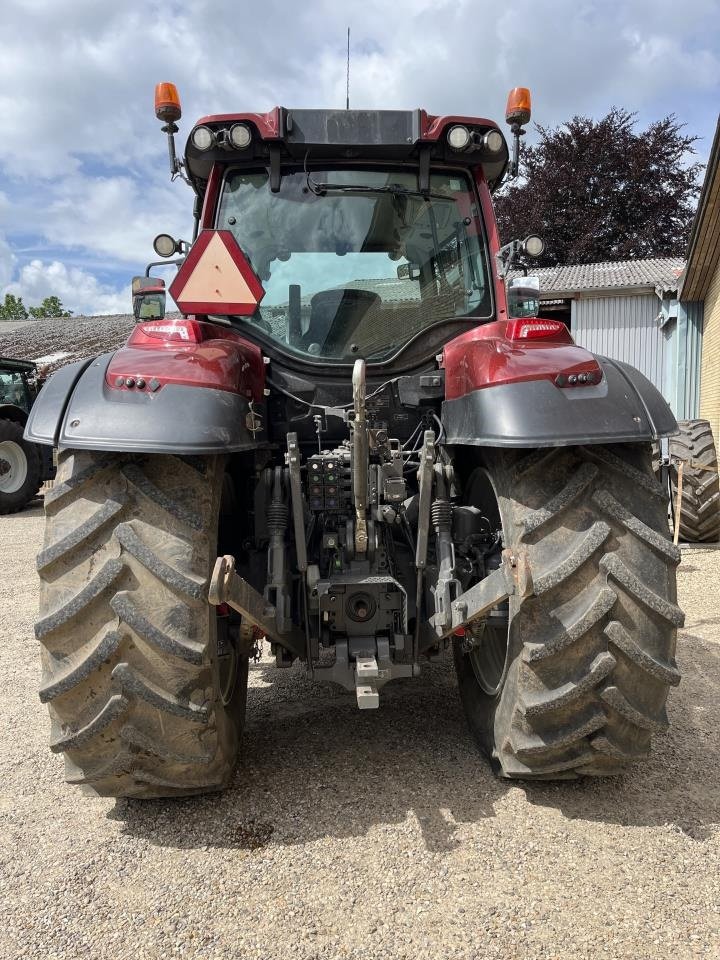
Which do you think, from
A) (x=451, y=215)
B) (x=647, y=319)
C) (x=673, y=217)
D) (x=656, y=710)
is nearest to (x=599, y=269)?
(x=647, y=319)

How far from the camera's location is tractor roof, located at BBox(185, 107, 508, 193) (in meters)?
3.02

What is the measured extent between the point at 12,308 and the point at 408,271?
5474 centimetres

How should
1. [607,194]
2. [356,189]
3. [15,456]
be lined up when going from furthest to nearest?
[607,194], [15,456], [356,189]

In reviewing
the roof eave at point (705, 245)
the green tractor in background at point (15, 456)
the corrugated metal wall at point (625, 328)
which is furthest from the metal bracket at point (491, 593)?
the corrugated metal wall at point (625, 328)

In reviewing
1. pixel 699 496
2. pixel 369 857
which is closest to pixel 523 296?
pixel 369 857

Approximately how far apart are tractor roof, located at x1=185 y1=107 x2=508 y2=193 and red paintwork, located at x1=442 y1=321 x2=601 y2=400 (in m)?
0.91

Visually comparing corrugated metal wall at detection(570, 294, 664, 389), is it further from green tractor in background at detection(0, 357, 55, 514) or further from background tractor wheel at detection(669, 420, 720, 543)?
green tractor in background at detection(0, 357, 55, 514)

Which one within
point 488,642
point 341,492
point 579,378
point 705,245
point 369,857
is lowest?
point 369,857

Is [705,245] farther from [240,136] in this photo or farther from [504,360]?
[504,360]

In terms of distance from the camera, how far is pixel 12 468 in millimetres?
12086

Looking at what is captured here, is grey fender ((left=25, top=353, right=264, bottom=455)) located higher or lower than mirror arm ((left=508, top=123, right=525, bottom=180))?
lower

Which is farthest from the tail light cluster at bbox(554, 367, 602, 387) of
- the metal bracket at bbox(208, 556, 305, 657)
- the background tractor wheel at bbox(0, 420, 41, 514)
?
the background tractor wheel at bbox(0, 420, 41, 514)

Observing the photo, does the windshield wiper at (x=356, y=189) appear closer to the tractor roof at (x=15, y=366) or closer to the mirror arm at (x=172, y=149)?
the mirror arm at (x=172, y=149)

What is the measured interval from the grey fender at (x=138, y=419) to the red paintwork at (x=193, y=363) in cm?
4
